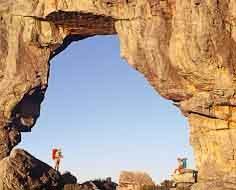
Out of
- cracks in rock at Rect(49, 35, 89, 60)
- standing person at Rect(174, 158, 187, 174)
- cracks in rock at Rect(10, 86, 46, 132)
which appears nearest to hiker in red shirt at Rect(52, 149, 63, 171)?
cracks in rock at Rect(10, 86, 46, 132)

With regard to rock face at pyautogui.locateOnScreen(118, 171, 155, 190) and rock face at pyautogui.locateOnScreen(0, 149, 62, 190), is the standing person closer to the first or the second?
rock face at pyautogui.locateOnScreen(118, 171, 155, 190)

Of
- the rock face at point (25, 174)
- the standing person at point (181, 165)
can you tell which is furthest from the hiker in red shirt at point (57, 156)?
the standing person at point (181, 165)

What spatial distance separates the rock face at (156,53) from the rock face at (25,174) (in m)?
4.48

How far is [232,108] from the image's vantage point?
90.1ft

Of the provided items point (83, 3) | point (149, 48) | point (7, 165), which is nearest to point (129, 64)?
point (149, 48)

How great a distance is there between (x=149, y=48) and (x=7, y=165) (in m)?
9.44

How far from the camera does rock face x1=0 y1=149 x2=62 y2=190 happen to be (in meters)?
27.0

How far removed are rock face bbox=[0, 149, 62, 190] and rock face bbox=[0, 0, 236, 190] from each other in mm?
4479

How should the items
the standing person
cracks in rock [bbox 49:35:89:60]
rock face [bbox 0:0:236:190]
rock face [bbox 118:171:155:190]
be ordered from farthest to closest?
cracks in rock [bbox 49:35:89:60], rock face [bbox 118:171:155:190], the standing person, rock face [bbox 0:0:236:190]

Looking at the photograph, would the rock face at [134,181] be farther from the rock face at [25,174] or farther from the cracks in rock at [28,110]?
the cracks in rock at [28,110]

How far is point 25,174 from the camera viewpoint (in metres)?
27.6

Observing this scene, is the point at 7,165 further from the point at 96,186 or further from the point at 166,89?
the point at 166,89

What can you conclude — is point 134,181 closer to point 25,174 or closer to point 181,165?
point 181,165

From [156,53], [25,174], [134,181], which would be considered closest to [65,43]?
[156,53]
